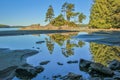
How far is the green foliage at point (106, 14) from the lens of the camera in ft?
254

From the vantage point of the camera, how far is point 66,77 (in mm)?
12539

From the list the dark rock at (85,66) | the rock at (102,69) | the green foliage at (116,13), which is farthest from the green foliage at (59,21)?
the rock at (102,69)

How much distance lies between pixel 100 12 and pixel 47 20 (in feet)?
170

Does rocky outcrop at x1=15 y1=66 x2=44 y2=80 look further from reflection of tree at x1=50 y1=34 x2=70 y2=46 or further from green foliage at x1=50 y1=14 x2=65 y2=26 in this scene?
green foliage at x1=50 y1=14 x2=65 y2=26

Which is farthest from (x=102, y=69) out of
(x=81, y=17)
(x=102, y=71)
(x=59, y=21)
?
(x=81, y=17)

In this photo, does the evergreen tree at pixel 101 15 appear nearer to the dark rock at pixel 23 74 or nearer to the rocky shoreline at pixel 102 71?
the rocky shoreline at pixel 102 71

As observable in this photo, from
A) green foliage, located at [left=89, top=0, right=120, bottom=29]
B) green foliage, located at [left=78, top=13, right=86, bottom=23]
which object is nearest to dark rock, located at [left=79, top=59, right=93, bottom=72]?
green foliage, located at [left=89, top=0, right=120, bottom=29]

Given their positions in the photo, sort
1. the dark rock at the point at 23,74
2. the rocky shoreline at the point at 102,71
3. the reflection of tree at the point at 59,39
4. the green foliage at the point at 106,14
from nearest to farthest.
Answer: the rocky shoreline at the point at 102,71 → the dark rock at the point at 23,74 → the reflection of tree at the point at 59,39 → the green foliage at the point at 106,14

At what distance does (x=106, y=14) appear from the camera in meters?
80.4

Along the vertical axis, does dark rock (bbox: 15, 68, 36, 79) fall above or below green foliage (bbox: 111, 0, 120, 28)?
below

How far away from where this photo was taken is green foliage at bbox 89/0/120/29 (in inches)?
3046

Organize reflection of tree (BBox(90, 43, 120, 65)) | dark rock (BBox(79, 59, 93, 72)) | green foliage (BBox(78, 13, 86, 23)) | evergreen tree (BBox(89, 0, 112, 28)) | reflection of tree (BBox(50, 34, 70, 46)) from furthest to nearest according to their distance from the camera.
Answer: green foliage (BBox(78, 13, 86, 23))
evergreen tree (BBox(89, 0, 112, 28))
reflection of tree (BBox(50, 34, 70, 46))
reflection of tree (BBox(90, 43, 120, 65))
dark rock (BBox(79, 59, 93, 72))

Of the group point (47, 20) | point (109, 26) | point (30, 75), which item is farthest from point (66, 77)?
point (47, 20)

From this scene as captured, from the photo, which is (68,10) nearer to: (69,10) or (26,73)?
(69,10)
